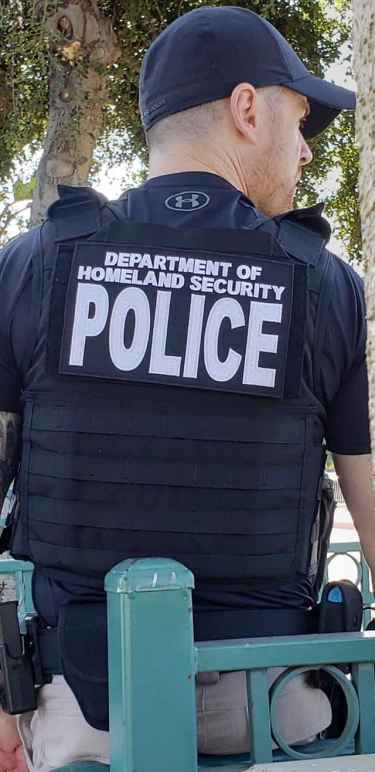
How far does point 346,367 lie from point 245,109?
1.66 feet

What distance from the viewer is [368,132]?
2.73 ft

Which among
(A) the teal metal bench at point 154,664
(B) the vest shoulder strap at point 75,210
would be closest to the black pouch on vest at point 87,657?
(A) the teal metal bench at point 154,664

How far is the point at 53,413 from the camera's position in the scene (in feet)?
5.20

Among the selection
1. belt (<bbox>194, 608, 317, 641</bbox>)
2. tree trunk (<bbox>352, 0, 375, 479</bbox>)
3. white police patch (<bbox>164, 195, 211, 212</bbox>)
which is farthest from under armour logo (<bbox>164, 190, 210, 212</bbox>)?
tree trunk (<bbox>352, 0, 375, 479</bbox>)

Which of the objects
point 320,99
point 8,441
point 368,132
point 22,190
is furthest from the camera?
point 22,190

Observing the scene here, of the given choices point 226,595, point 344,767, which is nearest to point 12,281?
point 226,595

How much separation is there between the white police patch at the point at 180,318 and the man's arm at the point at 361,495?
0.78 ft

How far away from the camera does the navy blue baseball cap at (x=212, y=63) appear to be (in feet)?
5.85

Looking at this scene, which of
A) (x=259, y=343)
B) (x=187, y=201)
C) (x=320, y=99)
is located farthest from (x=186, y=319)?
(x=320, y=99)

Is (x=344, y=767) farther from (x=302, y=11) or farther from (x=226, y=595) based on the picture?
(x=302, y=11)

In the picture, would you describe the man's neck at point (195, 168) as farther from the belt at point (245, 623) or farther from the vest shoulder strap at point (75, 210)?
the belt at point (245, 623)

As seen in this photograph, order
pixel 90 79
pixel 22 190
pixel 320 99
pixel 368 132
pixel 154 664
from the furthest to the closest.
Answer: pixel 22 190, pixel 90 79, pixel 320 99, pixel 154 664, pixel 368 132

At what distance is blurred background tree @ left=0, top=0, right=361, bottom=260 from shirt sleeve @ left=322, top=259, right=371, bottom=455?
358cm

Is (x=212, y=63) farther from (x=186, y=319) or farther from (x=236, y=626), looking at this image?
(x=236, y=626)
